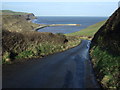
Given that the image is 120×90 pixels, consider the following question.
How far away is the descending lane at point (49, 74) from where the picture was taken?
2886 centimetres

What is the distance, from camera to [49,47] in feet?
185

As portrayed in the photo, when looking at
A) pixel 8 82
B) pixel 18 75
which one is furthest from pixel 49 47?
pixel 8 82

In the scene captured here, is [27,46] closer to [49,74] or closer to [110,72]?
[49,74]

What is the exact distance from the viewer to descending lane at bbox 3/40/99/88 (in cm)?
2886

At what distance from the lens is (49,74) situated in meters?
34.2

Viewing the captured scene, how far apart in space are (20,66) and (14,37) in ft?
42.7

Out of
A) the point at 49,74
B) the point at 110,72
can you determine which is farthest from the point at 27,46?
the point at 110,72

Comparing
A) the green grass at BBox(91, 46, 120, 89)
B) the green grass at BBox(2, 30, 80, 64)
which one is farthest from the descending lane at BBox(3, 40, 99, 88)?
the green grass at BBox(2, 30, 80, 64)

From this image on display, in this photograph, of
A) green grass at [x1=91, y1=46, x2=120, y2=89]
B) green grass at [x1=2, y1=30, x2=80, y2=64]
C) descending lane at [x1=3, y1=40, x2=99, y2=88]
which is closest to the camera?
green grass at [x1=91, y1=46, x2=120, y2=89]

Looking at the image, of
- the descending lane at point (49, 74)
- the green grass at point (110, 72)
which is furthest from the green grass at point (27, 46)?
the green grass at point (110, 72)

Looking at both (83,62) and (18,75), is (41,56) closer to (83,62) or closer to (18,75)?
(83,62)

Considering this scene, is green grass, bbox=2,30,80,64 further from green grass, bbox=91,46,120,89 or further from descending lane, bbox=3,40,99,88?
green grass, bbox=91,46,120,89

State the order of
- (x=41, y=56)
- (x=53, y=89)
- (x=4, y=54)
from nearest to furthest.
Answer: (x=53, y=89) < (x=4, y=54) < (x=41, y=56)

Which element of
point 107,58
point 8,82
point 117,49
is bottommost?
point 8,82
